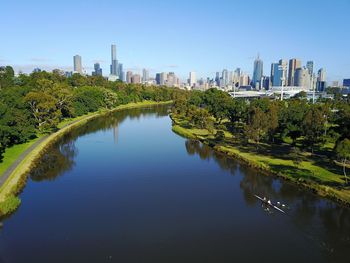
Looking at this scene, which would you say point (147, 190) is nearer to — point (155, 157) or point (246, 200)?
point (246, 200)

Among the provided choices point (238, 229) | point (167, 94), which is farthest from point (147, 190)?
point (167, 94)

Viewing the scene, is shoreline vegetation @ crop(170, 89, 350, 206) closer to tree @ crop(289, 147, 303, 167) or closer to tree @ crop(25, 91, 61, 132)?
tree @ crop(289, 147, 303, 167)

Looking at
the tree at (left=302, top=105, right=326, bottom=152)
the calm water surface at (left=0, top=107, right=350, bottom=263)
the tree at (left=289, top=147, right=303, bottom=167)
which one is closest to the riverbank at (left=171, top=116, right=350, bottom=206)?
the tree at (left=289, top=147, right=303, bottom=167)

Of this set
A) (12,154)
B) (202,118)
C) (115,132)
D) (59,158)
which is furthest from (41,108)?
(202,118)

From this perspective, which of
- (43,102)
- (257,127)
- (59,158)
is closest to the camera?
(59,158)

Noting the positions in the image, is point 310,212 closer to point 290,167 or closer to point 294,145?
point 290,167

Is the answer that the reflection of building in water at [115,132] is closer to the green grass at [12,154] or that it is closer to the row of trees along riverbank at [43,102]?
the row of trees along riverbank at [43,102]
